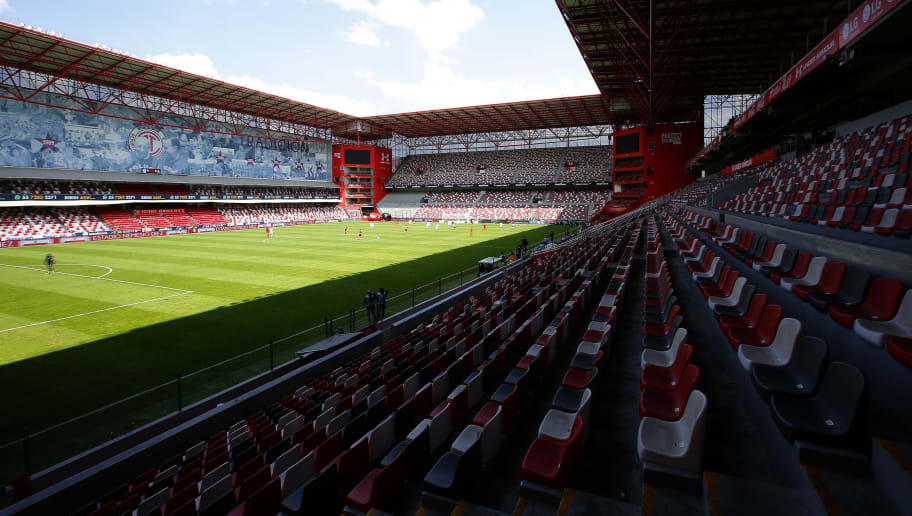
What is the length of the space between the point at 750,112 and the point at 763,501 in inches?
859

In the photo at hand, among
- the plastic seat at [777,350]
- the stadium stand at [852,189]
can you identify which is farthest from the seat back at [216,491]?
the stadium stand at [852,189]

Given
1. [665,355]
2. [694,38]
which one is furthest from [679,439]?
[694,38]

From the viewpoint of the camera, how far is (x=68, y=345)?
12.0 meters

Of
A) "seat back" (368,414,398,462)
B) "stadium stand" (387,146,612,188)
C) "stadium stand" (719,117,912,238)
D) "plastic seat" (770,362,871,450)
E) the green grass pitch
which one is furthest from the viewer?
→ "stadium stand" (387,146,612,188)

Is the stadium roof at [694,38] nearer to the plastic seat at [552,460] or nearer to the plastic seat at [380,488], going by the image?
the plastic seat at [552,460]

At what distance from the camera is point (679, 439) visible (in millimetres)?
3199

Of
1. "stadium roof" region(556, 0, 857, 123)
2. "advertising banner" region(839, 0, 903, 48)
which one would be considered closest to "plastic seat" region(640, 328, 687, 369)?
"advertising banner" region(839, 0, 903, 48)

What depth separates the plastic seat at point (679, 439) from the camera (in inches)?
114

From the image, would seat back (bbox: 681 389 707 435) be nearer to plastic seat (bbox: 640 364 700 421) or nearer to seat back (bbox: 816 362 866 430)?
plastic seat (bbox: 640 364 700 421)

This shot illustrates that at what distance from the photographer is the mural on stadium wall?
3925 centimetres

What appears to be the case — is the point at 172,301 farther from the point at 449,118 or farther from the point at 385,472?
the point at 449,118

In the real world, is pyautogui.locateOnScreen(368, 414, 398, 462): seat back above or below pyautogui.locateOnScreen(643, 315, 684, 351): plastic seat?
below

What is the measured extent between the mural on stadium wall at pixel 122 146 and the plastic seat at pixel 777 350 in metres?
56.3

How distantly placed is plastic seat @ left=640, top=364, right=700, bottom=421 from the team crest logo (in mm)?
60079
